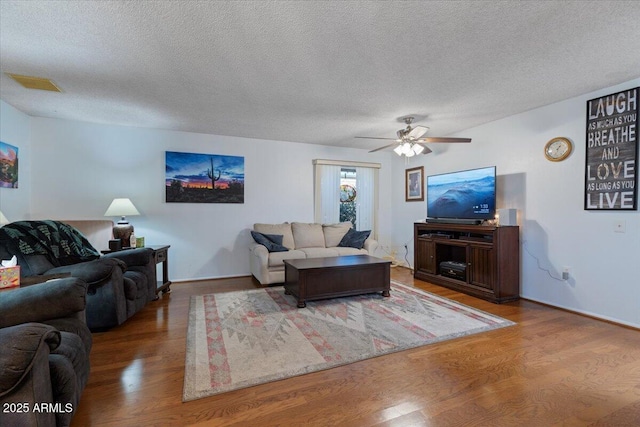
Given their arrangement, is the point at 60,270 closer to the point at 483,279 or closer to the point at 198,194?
the point at 198,194

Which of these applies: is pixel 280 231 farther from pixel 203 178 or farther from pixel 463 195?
pixel 463 195

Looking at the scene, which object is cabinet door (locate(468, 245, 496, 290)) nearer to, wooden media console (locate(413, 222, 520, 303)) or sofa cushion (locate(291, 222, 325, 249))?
wooden media console (locate(413, 222, 520, 303))

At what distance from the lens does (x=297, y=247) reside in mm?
4965

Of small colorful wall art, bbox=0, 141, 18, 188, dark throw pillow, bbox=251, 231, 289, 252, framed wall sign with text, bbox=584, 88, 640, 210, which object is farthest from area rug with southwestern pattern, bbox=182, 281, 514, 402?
small colorful wall art, bbox=0, 141, 18, 188

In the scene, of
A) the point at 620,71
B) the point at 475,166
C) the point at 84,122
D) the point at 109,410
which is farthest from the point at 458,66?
the point at 84,122

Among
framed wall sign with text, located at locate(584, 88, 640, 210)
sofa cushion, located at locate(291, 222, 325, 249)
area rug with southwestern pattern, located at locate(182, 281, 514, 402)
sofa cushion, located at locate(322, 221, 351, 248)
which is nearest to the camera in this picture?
area rug with southwestern pattern, located at locate(182, 281, 514, 402)

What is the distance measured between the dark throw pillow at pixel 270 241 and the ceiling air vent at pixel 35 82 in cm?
288

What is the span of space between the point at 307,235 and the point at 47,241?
331 cm

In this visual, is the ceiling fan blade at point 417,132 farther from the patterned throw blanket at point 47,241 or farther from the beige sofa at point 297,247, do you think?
the patterned throw blanket at point 47,241

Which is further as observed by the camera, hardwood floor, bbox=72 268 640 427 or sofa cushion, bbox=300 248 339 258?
sofa cushion, bbox=300 248 339 258

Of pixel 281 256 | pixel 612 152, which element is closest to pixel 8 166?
pixel 281 256

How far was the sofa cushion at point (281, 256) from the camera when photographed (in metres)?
4.20

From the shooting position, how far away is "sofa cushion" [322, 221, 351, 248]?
5.12 metres

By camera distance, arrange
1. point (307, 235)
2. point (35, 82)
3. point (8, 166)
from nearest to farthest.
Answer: point (35, 82), point (8, 166), point (307, 235)
